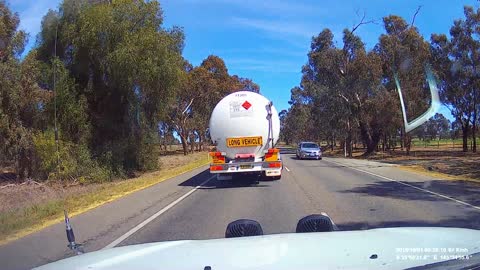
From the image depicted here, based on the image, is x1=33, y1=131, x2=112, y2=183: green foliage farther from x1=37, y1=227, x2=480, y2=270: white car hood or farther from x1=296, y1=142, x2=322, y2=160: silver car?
x1=37, y1=227, x2=480, y2=270: white car hood

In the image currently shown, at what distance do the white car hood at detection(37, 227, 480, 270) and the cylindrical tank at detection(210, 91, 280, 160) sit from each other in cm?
1431

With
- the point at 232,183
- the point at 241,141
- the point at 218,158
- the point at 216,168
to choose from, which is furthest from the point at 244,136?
the point at 232,183

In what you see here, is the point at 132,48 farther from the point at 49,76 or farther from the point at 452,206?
the point at 452,206

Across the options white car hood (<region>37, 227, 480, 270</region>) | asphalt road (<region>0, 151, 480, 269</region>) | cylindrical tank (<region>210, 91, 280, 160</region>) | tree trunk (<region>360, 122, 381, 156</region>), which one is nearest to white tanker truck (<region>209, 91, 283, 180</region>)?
cylindrical tank (<region>210, 91, 280, 160</region>)

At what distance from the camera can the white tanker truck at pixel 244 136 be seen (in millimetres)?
19859

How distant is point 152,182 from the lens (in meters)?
23.3

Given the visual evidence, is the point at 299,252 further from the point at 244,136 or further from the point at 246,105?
the point at 246,105

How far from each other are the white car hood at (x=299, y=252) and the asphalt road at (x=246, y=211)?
11.4 feet

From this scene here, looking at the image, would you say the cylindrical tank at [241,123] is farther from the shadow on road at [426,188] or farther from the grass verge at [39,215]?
the grass verge at [39,215]

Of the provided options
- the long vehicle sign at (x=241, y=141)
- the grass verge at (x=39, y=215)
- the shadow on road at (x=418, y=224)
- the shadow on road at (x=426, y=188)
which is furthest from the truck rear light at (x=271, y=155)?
the shadow on road at (x=418, y=224)

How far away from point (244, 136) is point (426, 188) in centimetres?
687

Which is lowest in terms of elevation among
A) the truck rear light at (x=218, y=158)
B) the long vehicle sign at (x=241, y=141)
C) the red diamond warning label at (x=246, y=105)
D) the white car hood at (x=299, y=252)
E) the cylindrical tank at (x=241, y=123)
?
the white car hood at (x=299, y=252)

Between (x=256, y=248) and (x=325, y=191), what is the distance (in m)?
13.0

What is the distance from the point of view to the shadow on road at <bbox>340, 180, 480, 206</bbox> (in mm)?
15109
